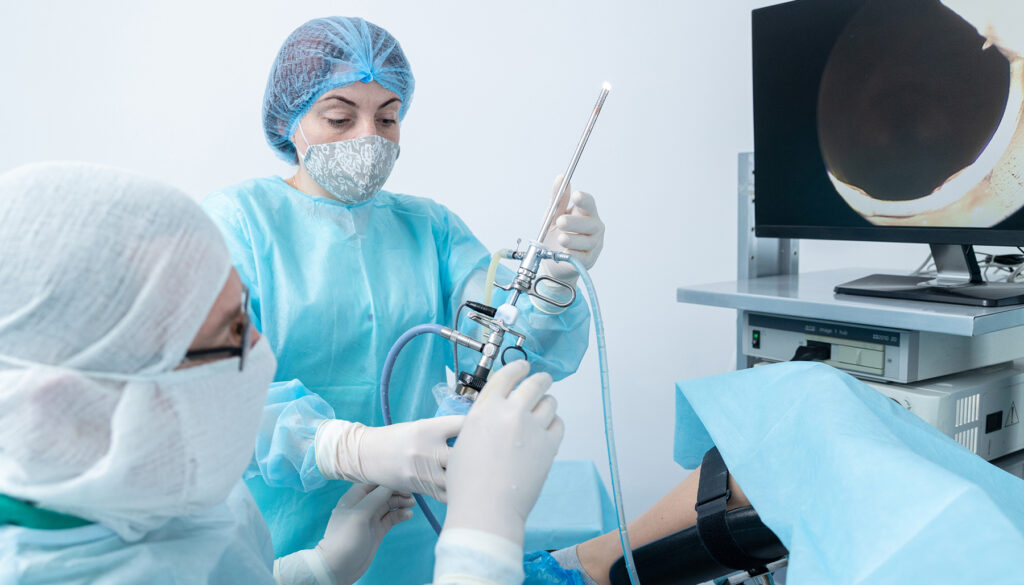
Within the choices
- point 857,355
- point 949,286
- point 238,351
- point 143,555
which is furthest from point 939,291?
point 143,555

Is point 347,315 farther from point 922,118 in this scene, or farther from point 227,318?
point 922,118

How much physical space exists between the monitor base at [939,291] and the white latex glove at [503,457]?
0.83m

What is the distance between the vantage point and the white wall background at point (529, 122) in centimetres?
190

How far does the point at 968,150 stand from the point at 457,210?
4.73 feet

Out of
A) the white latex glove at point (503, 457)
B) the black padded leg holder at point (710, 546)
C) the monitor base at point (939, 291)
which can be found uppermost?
the monitor base at point (939, 291)

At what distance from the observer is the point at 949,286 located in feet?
4.54

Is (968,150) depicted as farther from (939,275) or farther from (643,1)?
(643,1)

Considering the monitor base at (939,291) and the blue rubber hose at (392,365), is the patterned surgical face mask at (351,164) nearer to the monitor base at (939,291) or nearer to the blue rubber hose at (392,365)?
the blue rubber hose at (392,365)

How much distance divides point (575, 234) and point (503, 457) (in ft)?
Result: 1.72

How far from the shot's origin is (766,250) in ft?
5.94

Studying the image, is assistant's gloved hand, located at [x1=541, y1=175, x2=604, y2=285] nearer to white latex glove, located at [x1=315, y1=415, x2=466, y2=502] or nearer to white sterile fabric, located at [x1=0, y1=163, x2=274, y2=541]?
white latex glove, located at [x1=315, y1=415, x2=466, y2=502]

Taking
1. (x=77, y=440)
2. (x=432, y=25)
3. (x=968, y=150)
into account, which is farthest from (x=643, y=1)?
(x=77, y=440)

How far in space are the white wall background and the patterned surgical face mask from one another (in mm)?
918

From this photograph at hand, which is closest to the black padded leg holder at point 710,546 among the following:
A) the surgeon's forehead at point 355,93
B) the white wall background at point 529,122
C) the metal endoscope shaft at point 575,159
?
the metal endoscope shaft at point 575,159
